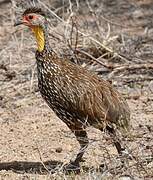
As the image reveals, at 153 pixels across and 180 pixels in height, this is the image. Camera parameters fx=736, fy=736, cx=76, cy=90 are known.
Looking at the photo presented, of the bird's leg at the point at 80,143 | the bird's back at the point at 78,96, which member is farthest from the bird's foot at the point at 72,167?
the bird's back at the point at 78,96

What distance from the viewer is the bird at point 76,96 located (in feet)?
23.9

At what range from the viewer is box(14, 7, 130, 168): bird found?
287 inches

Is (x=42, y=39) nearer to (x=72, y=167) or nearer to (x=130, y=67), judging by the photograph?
(x=72, y=167)

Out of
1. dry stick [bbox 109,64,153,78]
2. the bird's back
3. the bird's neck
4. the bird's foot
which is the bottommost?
the bird's foot

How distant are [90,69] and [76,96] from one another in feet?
10.5

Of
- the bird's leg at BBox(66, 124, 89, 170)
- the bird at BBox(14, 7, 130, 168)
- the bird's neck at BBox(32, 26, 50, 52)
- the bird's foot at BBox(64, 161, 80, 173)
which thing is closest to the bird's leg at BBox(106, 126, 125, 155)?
the bird at BBox(14, 7, 130, 168)

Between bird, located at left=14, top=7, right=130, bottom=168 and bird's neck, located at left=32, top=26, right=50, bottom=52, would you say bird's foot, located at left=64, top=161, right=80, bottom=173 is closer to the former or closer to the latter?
bird, located at left=14, top=7, right=130, bottom=168

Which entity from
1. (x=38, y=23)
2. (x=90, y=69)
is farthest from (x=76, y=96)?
(x=90, y=69)

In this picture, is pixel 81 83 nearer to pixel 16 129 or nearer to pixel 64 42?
pixel 16 129

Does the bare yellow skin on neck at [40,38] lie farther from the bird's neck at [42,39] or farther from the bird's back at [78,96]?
the bird's back at [78,96]

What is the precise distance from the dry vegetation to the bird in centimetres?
23

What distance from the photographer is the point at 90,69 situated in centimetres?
1050

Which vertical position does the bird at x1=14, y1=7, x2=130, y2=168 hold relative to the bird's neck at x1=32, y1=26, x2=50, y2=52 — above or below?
below

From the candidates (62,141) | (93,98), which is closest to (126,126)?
(93,98)
